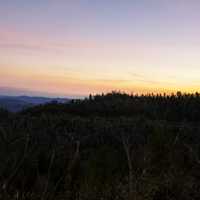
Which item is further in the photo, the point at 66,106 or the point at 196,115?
the point at 66,106

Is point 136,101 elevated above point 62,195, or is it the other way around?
point 136,101

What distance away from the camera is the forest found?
5.30 meters

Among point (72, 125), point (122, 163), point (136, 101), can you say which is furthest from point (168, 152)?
point (136, 101)

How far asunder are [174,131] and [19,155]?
12.2ft

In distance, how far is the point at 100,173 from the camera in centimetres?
597

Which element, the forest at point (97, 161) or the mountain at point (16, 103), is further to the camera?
the mountain at point (16, 103)

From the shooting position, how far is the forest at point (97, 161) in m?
5.30

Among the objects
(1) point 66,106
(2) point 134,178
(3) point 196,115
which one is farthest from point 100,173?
(1) point 66,106

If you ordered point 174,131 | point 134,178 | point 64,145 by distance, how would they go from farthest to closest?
1. point 174,131
2. point 64,145
3. point 134,178

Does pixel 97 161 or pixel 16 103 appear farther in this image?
pixel 16 103

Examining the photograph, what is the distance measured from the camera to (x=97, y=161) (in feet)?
20.9

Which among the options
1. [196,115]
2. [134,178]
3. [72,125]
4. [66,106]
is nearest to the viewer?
[134,178]

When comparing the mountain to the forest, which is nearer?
the forest

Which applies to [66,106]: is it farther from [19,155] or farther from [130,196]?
[130,196]
